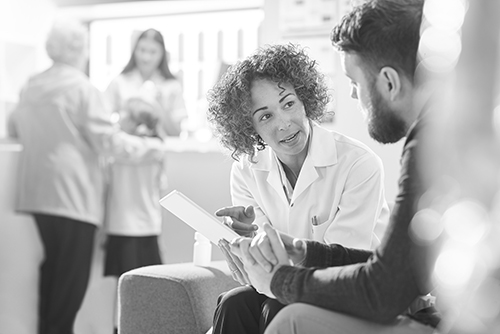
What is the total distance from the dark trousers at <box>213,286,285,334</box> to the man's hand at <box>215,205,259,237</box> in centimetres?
16

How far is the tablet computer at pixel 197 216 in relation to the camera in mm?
1389

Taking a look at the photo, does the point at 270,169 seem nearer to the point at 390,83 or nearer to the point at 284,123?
the point at 284,123

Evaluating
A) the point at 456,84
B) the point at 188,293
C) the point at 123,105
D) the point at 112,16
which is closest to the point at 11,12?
the point at 112,16

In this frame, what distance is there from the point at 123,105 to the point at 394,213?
93.7 inches

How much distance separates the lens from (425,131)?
0.98m

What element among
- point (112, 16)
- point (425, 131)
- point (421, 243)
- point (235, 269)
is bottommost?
point (235, 269)

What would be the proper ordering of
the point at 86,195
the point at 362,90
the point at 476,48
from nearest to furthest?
the point at 476,48, the point at 362,90, the point at 86,195

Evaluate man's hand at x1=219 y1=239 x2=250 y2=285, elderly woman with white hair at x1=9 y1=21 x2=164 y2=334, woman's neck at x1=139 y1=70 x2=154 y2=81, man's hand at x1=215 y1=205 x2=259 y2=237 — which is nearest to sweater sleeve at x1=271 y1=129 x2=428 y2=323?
man's hand at x1=219 y1=239 x2=250 y2=285

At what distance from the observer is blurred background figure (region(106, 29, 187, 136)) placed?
336cm

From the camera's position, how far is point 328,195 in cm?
162

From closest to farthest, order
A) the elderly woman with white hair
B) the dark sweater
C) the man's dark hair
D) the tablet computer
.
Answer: the dark sweater
the man's dark hair
the tablet computer
the elderly woman with white hair

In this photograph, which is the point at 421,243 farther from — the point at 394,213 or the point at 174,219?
the point at 174,219

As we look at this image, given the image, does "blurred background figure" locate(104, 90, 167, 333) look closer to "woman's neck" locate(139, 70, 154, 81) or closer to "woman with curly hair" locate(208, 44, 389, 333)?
"woman's neck" locate(139, 70, 154, 81)

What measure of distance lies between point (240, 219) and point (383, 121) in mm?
599
